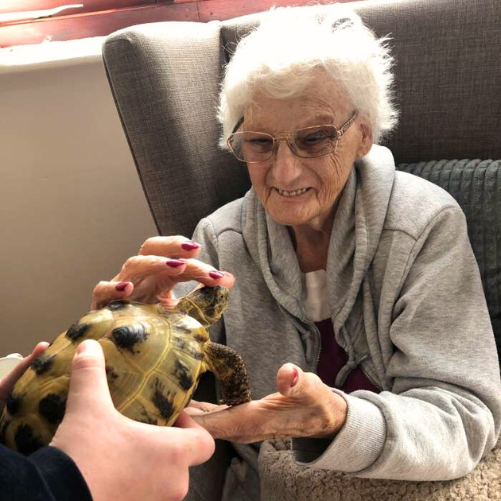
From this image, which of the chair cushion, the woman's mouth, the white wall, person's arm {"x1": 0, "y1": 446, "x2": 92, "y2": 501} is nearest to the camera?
person's arm {"x1": 0, "y1": 446, "x2": 92, "y2": 501}

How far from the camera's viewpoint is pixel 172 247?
93 cm

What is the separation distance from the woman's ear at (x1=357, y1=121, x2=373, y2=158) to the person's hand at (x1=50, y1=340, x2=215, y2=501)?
70 centimetres

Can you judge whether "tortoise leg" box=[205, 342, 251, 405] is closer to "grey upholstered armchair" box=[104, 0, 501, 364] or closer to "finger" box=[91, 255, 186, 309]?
"finger" box=[91, 255, 186, 309]

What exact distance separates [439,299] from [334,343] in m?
0.25

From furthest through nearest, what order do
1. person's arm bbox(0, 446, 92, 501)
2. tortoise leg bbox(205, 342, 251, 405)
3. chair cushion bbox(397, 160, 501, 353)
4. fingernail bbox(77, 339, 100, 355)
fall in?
chair cushion bbox(397, 160, 501, 353) → tortoise leg bbox(205, 342, 251, 405) → fingernail bbox(77, 339, 100, 355) → person's arm bbox(0, 446, 92, 501)

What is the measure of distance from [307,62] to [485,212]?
20.6 inches

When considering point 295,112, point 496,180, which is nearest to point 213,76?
point 295,112

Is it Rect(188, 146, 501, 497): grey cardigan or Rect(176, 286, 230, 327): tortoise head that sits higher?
Rect(176, 286, 230, 327): tortoise head

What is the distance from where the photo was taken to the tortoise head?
85 cm

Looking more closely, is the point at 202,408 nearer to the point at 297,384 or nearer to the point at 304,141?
the point at 297,384

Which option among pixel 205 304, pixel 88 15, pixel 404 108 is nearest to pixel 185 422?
pixel 205 304

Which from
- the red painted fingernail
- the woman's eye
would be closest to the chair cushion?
the woman's eye

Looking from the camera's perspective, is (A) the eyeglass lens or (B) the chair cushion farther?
(B) the chair cushion

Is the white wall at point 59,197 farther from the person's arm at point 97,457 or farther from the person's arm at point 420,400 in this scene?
the person's arm at point 97,457
